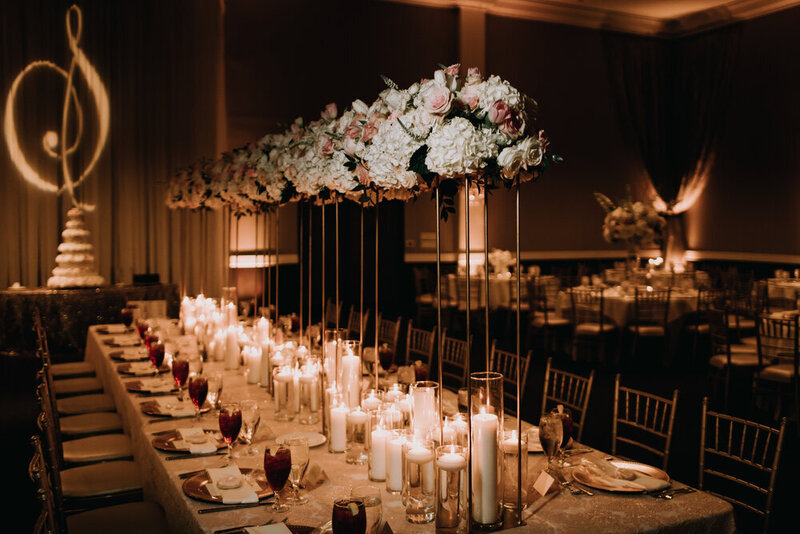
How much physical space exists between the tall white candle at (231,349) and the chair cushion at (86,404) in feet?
3.64

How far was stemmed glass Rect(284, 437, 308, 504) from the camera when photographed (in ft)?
7.02

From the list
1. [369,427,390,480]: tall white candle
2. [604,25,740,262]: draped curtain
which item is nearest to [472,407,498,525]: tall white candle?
[369,427,390,480]: tall white candle

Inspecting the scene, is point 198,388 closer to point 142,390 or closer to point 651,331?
point 142,390

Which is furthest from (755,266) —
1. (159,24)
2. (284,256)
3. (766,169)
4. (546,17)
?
(159,24)

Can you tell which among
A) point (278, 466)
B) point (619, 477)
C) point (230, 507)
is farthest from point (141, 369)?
point (619, 477)

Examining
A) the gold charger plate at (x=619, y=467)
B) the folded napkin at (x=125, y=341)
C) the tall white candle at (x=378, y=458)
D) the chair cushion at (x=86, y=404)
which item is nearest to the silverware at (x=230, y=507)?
the tall white candle at (x=378, y=458)

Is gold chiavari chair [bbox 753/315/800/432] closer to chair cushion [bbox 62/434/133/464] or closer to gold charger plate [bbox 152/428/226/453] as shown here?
gold charger plate [bbox 152/428/226/453]

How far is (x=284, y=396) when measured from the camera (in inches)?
123

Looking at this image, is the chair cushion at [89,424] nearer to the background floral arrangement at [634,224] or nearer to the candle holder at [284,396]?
the candle holder at [284,396]

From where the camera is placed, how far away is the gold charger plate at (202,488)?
217 centimetres

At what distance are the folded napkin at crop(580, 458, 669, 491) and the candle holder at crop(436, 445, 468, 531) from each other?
0.58 meters

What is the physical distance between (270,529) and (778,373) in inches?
179

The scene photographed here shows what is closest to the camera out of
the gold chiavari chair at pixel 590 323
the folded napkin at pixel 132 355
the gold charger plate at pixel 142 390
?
the gold charger plate at pixel 142 390

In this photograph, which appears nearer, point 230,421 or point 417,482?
point 417,482
